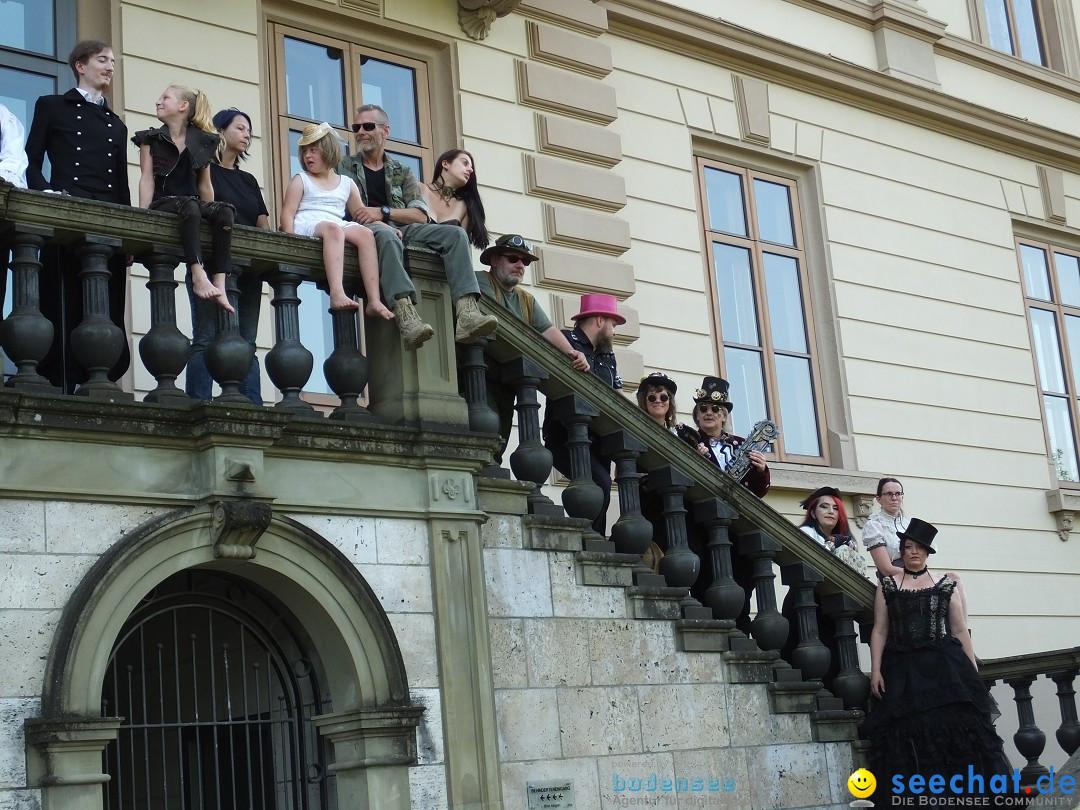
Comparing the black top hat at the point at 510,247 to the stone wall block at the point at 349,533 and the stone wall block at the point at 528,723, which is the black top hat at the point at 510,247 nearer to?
the stone wall block at the point at 349,533

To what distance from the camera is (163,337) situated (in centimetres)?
627

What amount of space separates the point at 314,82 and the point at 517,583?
16.5 feet

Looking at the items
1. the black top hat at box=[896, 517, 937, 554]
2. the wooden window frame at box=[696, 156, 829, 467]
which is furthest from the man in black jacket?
the wooden window frame at box=[696, 156, 829, 467]

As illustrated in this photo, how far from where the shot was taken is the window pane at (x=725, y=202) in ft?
42.8

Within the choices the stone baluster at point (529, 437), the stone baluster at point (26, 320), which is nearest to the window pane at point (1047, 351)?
the stone baluster at point (529, 437)

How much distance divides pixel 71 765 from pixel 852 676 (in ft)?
14.5

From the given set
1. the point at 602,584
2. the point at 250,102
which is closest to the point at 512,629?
the point at 602,584

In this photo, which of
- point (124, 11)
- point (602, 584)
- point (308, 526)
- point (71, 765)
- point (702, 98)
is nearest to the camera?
point (71, 765)

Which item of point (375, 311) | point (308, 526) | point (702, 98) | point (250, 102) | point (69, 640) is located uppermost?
point (702, 98)

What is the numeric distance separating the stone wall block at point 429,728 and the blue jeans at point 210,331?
141 cm

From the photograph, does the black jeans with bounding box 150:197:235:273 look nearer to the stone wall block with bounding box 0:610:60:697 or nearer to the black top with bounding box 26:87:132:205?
the black top with bounding box 26:87:132:205

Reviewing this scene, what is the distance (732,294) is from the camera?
13.0 metres

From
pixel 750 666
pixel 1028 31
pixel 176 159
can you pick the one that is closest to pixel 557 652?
pixel 750 666

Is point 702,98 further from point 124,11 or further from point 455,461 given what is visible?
point 455,461
